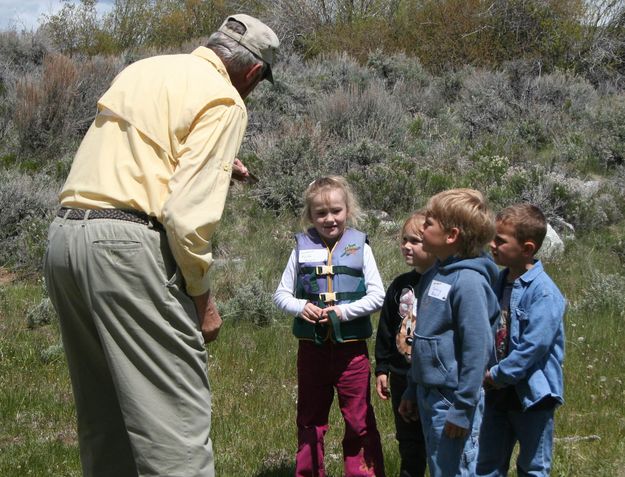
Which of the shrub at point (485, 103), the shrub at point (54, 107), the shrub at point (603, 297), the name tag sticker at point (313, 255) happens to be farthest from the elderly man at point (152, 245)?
the shrub at point (485, 103)

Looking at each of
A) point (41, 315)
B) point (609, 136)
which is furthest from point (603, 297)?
point (609, 136)

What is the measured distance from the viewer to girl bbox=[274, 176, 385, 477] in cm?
422

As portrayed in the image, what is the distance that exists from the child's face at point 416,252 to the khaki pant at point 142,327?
4.41 ft

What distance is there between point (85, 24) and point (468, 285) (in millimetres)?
24769

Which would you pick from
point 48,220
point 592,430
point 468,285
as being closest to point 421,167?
point 48,220

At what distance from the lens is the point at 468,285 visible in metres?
3.27

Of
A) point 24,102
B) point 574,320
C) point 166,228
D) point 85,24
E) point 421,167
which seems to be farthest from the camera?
point 85,24

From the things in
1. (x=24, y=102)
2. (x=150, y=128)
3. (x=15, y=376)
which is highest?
(x=150, y=128)

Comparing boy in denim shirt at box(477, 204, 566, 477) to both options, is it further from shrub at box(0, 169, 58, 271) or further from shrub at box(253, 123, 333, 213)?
shrub at box(253, 123, 333, 213)

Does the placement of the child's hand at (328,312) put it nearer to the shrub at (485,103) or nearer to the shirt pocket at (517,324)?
the shirt pocket at (517,324)

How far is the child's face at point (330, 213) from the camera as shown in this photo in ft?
14.3

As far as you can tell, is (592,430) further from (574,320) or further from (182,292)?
(182,292)

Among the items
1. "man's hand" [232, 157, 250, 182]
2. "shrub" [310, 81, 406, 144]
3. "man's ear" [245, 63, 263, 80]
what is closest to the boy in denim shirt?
"man's hand" [232, 157, 250, 182]

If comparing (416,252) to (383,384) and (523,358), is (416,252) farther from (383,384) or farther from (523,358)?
(523,358)
